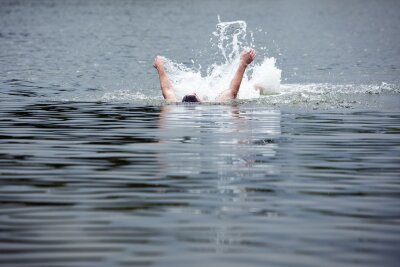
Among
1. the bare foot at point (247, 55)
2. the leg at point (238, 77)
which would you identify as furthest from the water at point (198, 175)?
the bare foot at point (247, 55)

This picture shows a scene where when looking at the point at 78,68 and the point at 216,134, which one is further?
the point at 78,68

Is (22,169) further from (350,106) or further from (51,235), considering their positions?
(350,106)

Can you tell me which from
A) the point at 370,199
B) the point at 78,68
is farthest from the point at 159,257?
the point at 78,68

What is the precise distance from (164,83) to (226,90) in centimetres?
145

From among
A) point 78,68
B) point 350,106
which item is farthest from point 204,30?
point 350,106

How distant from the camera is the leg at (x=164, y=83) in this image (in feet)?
76.8

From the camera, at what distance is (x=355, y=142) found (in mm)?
16938

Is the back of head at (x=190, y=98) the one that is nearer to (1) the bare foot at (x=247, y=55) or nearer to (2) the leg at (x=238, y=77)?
(2) the leg at (x=238, y=77)

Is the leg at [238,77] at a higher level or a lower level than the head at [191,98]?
higher

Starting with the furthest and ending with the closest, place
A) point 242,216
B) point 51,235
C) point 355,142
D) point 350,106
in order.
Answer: point 350,106 < point 355,142 < point 242,216 < point 51,235

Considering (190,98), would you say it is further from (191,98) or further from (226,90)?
(226,90)

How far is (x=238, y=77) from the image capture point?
2281 centimetres

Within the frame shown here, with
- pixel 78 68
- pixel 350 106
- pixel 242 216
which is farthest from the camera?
pixel 78 68

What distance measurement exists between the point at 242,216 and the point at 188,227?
80 cm
